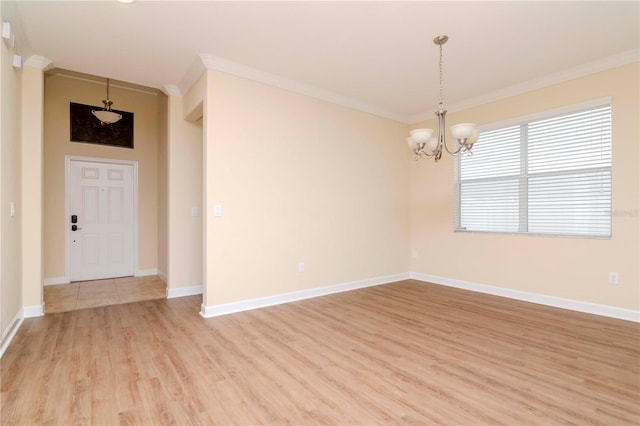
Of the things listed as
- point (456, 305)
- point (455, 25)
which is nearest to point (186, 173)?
point (455, 25)

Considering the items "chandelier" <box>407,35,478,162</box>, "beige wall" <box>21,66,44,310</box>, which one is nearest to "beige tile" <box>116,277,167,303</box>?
"beige wall" <box>21,66,44,310</box>

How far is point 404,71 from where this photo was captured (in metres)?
3.78

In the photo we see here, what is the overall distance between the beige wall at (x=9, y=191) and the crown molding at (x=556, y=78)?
17.3 ft

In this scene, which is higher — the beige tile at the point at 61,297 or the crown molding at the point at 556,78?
the crown molding at the point at 556,78

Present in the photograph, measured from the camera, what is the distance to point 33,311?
3.43 metres

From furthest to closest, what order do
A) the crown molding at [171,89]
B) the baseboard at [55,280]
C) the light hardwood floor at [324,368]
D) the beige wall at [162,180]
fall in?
the beige wall at [162,180], the baseboard at [55,280], the crown molding at [171,89], the light hardwood floor at [324,368]

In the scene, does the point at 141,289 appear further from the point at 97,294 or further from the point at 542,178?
the point at 542,178

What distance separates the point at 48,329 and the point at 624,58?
21.3 ft

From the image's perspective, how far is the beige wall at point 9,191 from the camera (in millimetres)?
2578

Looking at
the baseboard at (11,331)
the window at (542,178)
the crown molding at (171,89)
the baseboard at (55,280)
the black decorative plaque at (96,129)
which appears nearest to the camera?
the baseboard at (11,331)

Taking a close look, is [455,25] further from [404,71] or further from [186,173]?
[186,173]

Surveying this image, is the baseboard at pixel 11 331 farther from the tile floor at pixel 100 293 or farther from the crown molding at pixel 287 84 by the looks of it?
the crown molding at pixel 287 84

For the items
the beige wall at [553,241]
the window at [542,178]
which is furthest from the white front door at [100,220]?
the window at [542,178]

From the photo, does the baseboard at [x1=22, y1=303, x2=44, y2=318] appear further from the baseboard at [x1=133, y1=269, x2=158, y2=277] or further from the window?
the window
